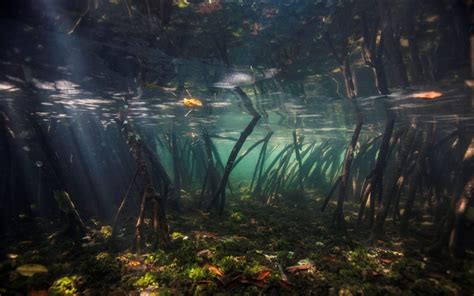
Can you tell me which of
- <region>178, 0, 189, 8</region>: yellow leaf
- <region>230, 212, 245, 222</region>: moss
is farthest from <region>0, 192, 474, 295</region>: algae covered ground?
<region>178, 0, 189, 8</region>: yellow leaf

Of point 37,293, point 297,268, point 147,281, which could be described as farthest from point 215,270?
point 37,293

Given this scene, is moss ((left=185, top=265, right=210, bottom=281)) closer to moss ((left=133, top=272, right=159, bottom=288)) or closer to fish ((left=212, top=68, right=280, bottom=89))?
moss ((left=133, top=272, right=159, bottom=288))

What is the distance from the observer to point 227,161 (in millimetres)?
9234

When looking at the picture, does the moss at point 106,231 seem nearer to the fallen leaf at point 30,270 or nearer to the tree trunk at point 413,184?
the fallen leaf at point 30,270

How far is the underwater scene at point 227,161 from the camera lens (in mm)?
4809

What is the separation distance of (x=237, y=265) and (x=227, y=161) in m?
4.87

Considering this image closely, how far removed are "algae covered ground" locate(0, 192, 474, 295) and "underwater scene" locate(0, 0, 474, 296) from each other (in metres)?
0.04

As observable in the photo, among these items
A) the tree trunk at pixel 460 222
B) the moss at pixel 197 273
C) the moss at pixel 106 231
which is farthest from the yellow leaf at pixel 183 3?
the tree trunk at pixel 460 222

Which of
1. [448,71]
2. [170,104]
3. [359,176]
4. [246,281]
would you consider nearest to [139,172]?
[246,281]

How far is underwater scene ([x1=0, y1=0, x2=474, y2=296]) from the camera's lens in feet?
15.8

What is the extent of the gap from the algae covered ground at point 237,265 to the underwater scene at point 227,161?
4 centimetres

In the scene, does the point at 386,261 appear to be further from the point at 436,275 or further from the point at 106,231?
the point at 106,231

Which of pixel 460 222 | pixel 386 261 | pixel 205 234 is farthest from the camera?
pixel 205 234

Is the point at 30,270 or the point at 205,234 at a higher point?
the point at 30,270
